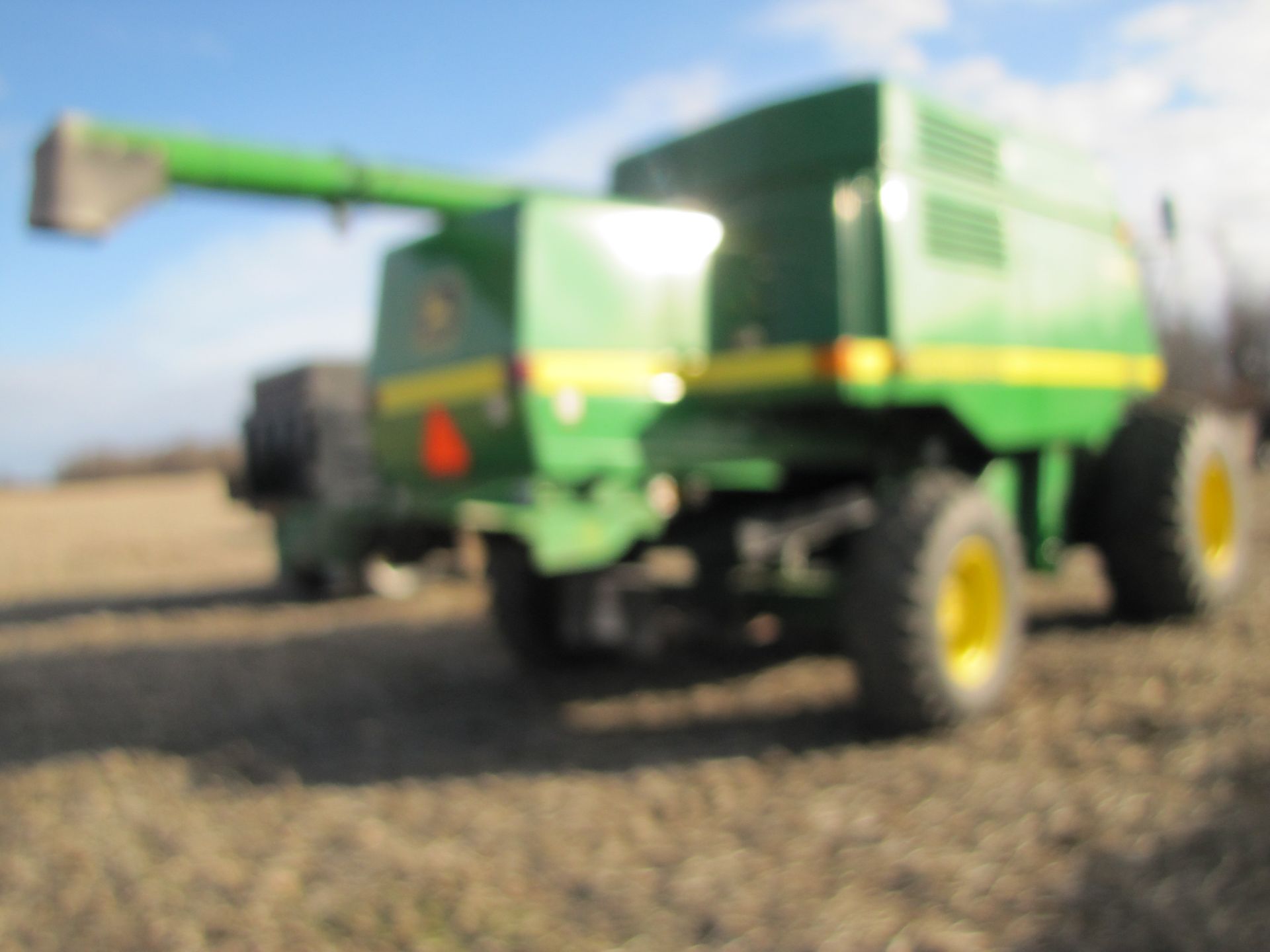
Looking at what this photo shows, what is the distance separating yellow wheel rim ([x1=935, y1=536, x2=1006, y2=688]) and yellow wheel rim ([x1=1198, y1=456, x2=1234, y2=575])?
2.14 m

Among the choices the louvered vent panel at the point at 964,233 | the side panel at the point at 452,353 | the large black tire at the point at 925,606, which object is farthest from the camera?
the louvered vent panel at the point at 964,233

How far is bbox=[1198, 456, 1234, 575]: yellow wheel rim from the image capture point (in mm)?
6145

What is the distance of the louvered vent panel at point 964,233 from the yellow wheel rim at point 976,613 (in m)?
1.27

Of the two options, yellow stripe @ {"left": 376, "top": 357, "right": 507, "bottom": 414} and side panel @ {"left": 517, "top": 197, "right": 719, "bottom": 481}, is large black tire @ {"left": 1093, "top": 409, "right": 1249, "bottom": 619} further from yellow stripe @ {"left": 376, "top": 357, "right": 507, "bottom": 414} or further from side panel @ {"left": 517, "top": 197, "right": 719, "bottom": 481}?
yellow stripe @ {"left": 376, "top": 357, "right": 507, "bottom": 414}

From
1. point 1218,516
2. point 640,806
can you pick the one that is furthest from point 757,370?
point 1218,516

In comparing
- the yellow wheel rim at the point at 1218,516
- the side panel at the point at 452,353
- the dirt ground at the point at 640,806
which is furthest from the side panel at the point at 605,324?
the yellow wheel rim at the point at 1218,516

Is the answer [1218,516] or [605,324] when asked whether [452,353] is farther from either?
[1218,516]

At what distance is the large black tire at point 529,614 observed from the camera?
220 inches

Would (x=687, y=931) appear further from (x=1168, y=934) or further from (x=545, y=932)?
(x=1168, y=934)

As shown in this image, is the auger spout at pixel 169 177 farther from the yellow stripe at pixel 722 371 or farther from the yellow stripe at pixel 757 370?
the yellow stripe at pixel 757 370

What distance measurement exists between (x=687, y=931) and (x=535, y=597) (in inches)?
113

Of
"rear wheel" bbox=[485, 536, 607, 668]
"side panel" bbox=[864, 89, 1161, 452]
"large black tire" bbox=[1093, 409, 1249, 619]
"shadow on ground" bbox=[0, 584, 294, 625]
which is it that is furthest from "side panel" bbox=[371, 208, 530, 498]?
"shadow on ground" bbox=[0, 584, 294, 625]

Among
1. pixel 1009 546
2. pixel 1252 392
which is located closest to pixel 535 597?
pixel 1009 546

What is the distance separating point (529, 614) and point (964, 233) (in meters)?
2.74
